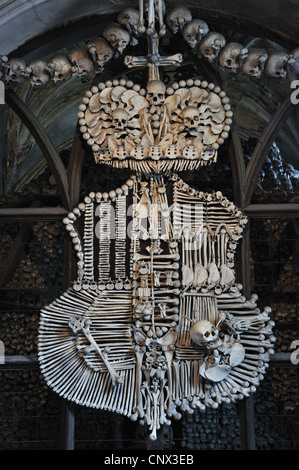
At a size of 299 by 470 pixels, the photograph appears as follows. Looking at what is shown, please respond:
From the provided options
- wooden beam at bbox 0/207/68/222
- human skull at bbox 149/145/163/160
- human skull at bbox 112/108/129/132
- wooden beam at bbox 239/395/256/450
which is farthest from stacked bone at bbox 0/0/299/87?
wooden beam at bbox 239/395/256/450

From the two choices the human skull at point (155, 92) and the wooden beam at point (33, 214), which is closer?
the human skull at point (155, 92)

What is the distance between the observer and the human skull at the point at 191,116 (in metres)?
4.04

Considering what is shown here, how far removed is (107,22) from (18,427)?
2.51 meters

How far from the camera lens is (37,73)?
4156mm

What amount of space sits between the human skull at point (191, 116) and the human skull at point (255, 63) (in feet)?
1.12

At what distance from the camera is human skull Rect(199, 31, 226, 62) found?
161 inches

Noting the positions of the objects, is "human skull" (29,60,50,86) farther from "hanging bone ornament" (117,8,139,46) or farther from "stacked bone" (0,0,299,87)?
"hanging bone ornament" (117,8,139,46)

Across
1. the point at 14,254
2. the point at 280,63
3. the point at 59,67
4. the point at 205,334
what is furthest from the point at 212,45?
the point at 14,254

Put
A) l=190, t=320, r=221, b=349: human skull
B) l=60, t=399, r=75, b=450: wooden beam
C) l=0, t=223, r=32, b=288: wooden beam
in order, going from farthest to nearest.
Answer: l=0, t=223, r=32, b=288: wooden beam
l=60, t=399, r=75, b=450: wooden beam
l=190, t=320, r=221, b=349: human skull

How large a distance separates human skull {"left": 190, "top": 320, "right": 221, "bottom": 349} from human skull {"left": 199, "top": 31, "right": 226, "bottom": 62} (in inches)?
53.1

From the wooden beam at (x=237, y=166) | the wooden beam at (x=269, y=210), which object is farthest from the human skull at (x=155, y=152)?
the wooden beam at (x=269, y=210)

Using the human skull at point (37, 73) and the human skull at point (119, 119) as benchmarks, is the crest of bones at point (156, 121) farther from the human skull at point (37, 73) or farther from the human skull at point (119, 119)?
the human skull at point (37, 73)

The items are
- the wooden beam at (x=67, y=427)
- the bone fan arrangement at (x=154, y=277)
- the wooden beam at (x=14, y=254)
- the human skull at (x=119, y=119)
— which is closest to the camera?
the bone fan arrangement at (x=154, y=277)

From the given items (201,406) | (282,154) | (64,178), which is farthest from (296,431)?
(64,178)
